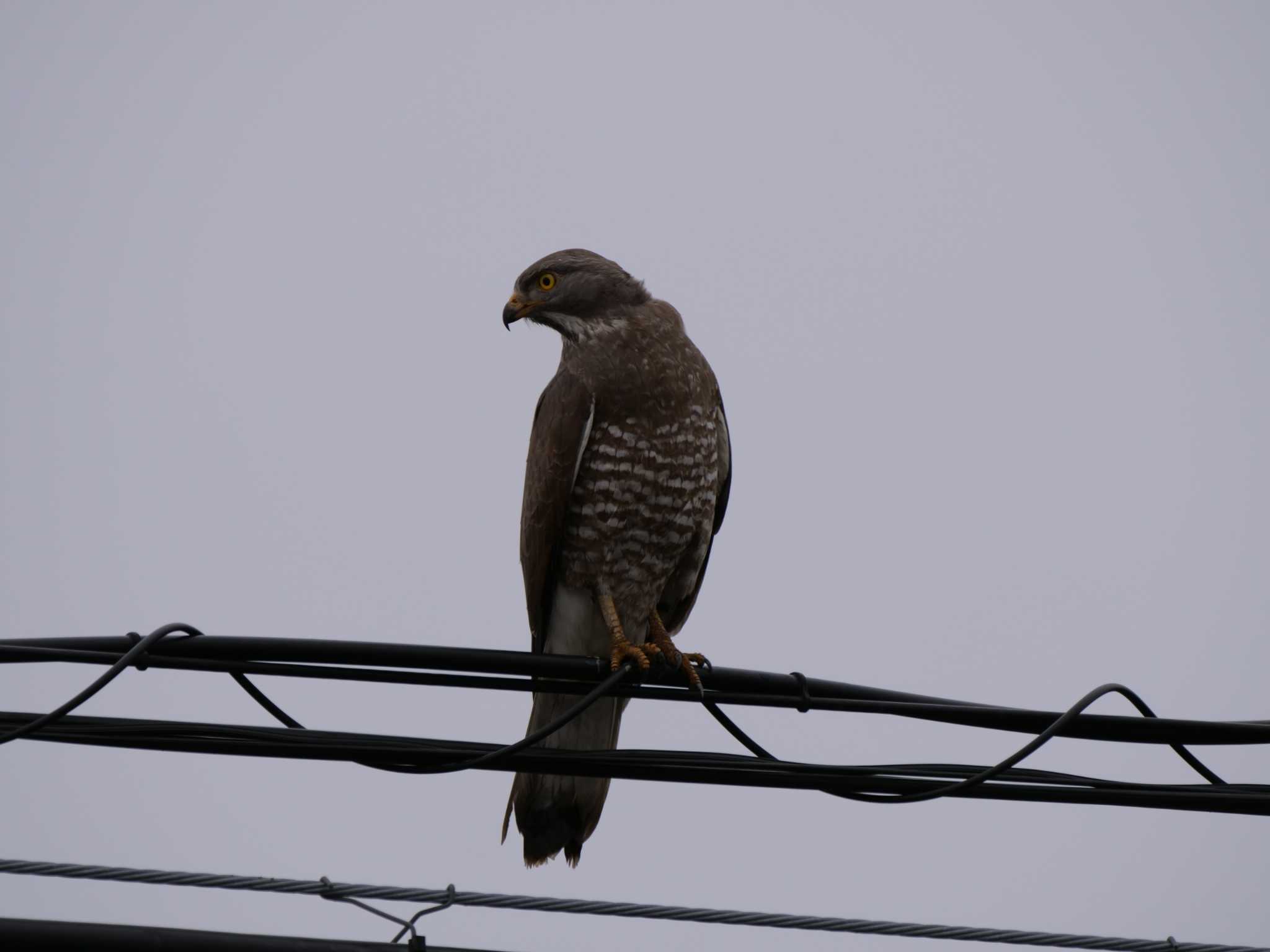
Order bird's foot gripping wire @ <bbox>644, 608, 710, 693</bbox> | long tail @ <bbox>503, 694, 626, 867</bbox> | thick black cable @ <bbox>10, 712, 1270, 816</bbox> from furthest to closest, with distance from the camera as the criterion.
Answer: long tail @ <bbox>503, 694, 626, 867</bbox>, bird's foot gripping wire @ <bbox>644, 608, 710, 693</bbox>, thick black cable @ <bbox>10, 712, 1270, 816</bbox>

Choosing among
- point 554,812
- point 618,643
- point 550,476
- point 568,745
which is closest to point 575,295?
point 550,476

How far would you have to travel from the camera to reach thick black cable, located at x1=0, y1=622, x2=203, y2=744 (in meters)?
3.20

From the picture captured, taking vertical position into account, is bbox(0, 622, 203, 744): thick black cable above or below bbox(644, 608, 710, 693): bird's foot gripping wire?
below

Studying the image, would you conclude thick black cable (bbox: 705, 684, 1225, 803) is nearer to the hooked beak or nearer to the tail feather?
the tail feather

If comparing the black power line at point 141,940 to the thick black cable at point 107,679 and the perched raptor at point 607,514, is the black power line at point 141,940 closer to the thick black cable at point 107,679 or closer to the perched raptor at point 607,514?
the thick black cable at point 107,679

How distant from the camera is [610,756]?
3416 mm

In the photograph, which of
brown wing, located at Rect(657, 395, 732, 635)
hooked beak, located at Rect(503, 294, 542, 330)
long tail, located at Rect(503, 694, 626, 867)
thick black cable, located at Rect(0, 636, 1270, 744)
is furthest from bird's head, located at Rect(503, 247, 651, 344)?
thick black cable, located at Rect(0, 636, 1270, 744)

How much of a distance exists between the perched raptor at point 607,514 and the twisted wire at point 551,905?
154 cm

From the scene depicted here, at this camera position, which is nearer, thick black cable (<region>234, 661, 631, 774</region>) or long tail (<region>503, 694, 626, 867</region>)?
thick black cable (<region>234, 661, 631, 774</region>)

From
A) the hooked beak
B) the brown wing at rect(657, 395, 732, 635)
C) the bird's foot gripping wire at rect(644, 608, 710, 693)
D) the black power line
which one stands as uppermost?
the hooked beak

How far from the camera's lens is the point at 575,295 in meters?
5.77

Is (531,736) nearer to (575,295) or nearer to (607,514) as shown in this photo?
(607,514)

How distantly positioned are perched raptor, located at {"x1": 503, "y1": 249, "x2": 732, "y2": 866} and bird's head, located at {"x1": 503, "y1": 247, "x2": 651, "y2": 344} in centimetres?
7

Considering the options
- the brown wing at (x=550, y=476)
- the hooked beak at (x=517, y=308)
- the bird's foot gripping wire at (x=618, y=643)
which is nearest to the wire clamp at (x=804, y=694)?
the bird's foot gripping wire at (x=618, y=643)
